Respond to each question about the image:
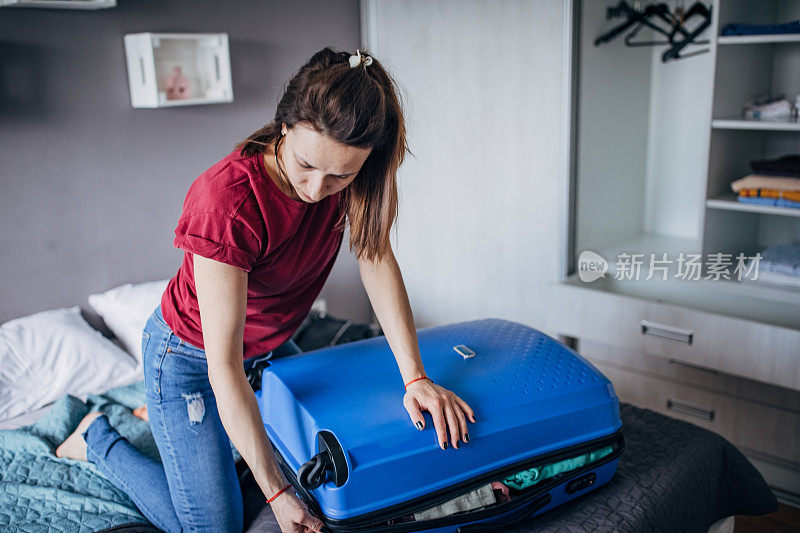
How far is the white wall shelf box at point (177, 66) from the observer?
2270mm

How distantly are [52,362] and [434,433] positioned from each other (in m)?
1.43

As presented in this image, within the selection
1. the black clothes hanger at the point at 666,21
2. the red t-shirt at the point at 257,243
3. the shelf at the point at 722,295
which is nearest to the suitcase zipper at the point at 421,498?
Answer: the red t-shirt at the point at 257,243

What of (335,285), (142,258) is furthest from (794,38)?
(142,258)

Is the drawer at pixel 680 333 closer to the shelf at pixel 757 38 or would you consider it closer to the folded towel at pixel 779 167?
the folded towel at pixel 779 167

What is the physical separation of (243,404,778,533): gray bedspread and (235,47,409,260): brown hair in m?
0.67

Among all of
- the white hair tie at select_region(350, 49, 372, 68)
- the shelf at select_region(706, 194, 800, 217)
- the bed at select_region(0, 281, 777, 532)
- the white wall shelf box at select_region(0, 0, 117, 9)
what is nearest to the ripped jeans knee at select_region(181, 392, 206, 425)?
the bed at select_region(0, 281, 777, 532)

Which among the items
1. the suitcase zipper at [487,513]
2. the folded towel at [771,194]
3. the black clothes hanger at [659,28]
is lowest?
the suitcase zipper at [487,513]

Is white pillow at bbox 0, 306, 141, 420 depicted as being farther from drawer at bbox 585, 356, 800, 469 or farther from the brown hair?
drawer at bbox 585, 356, 800, 469

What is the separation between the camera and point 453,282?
2.93 metres

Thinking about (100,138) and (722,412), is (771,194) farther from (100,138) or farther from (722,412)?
(100,138)

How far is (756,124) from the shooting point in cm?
211

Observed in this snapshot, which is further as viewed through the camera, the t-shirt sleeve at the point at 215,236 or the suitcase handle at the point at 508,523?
the suitcase handle at the point at 508,523

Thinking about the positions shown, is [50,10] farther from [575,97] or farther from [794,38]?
[794,38]

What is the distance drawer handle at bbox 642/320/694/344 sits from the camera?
2213 mm
